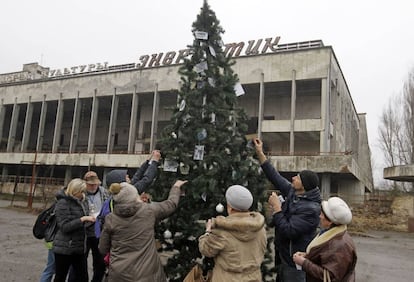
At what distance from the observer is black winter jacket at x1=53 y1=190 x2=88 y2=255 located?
3803 mm

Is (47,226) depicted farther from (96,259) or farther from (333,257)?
(333,257)

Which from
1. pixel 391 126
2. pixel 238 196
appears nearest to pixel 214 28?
pixel 238 196

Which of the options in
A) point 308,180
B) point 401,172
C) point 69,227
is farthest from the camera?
point 401,172

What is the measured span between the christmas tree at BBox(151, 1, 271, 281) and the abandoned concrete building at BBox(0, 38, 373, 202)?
16.3m

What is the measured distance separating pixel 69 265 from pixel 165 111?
18.4 metres

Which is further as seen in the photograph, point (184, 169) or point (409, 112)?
point (409, 112)

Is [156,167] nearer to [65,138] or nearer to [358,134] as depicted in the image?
[65,138]

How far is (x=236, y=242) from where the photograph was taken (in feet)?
9.33

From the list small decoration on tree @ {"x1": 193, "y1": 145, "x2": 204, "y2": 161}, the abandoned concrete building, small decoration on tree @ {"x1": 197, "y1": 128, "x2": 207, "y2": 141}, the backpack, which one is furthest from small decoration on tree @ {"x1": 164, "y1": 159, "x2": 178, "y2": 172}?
the abandoned concrete building

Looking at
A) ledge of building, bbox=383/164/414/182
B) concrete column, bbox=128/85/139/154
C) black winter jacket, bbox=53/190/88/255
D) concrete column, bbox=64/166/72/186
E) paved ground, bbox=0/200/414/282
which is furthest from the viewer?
concrete column, bbox=64/166/72/186

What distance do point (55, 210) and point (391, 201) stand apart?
2056 cm

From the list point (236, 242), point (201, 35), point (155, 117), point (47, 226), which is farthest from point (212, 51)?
point (155, 117)

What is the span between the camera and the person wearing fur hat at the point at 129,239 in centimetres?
304

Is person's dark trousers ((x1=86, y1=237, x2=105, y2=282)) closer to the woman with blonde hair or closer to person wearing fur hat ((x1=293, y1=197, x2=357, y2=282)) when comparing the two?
the woman with blonde hair
